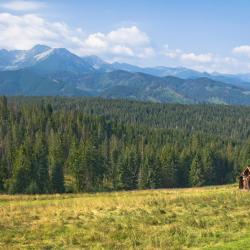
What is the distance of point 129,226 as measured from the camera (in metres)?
27.7

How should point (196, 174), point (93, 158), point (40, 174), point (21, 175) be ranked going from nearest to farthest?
point (21, 175), point (40, 174), point (93, 158), point (196, 174)

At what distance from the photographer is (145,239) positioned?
24.8 m

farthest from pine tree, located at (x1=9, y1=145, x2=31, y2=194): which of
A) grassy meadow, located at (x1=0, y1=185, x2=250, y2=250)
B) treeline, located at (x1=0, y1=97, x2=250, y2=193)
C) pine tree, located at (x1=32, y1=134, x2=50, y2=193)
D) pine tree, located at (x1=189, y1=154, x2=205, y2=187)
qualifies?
grassy meadow, located at (x1=0, y1=185, x2=250, y2=250)

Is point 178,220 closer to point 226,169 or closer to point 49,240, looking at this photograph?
point 49,240

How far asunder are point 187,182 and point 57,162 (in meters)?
45.3

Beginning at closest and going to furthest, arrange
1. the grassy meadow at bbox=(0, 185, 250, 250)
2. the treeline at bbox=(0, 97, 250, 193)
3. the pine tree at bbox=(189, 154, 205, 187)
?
the grassy meadow at bbox=(0, 185, 250, 250) < the treeline at bbox=(0, 97, 250, 193) < the pine tree at bbox=(189, 154, 205, 187)

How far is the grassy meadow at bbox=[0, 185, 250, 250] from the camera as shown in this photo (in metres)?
23.9

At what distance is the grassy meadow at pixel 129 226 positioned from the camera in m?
23.9

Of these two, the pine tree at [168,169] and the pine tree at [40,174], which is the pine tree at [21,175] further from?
the pine tree at [168,169]

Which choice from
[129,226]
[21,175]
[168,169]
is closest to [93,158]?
[168,169]

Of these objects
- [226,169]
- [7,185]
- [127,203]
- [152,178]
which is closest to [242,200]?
[127,203]

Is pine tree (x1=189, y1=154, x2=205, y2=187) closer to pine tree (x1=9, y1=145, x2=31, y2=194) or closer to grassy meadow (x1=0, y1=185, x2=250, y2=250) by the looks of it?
pine tree (x1=9, y1=145, x2=31, y2=194)

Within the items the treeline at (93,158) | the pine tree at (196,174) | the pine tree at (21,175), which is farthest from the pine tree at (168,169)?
the pine tree at (21,175)

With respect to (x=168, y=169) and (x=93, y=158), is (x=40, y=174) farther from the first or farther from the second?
(x=168, y=169)
